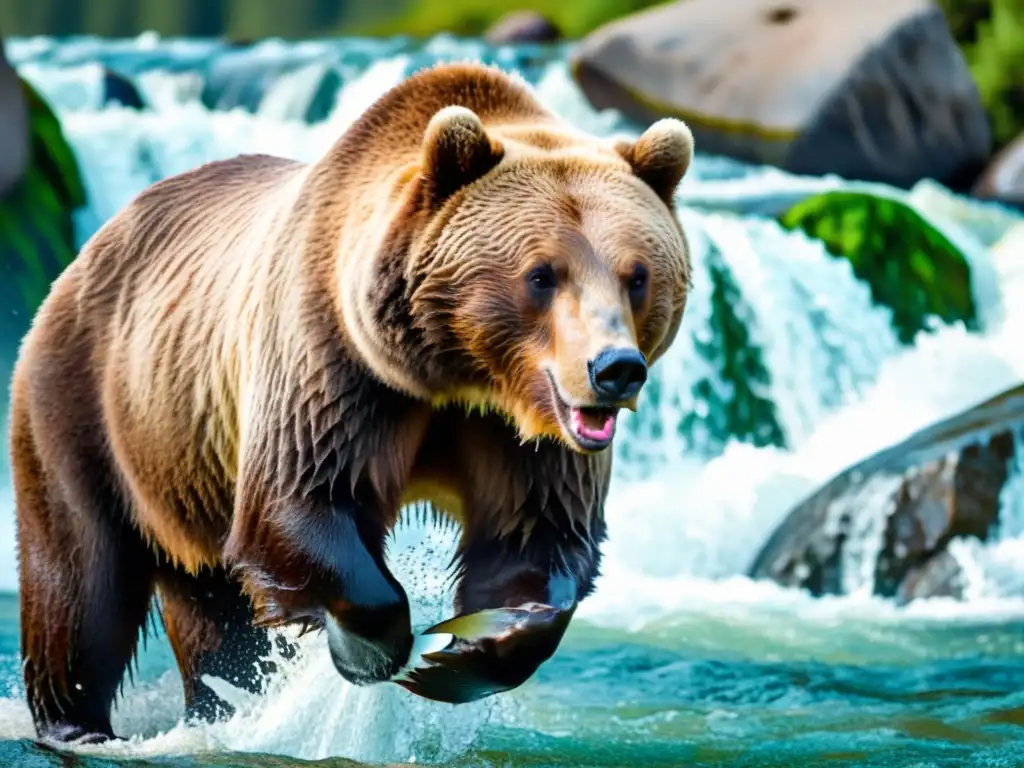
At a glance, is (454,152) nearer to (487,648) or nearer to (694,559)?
(487,648)

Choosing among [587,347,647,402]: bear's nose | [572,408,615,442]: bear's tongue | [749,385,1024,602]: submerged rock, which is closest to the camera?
[587,347,647,402]: bear's nose

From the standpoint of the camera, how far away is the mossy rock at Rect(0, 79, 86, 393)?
14.5 metres

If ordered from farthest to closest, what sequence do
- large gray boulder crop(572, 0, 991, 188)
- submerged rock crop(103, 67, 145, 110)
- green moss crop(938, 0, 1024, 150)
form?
green moss crop(938, 0, 1024, 150), large gray boulder crop(572, 0, 991, 188), submerged rock crop(103, 67, 145, 110)

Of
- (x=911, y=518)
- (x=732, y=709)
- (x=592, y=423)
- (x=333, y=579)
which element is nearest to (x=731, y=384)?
(x=911, y=518)

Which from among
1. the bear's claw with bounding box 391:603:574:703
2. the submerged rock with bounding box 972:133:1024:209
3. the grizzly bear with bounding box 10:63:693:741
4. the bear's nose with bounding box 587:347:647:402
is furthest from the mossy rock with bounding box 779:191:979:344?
the bear's nose with bounding box 587:347:647:402

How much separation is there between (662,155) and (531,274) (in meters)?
0.67

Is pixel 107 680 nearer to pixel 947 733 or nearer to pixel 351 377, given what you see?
pixel 351 377

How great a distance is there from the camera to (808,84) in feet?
65.2

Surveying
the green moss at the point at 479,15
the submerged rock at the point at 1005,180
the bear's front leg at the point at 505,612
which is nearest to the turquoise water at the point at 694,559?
the submerged rock at the point at 1005,180

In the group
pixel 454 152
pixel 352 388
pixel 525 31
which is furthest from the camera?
pixel 525 31

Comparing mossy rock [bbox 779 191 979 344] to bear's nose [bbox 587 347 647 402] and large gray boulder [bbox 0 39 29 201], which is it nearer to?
large gray boulder [bbox 0 39 29 201]

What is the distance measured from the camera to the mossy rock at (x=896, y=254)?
16.7m

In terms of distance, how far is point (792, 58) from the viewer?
20.1 m

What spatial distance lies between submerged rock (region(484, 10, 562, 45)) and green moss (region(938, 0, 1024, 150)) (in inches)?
263
